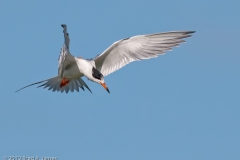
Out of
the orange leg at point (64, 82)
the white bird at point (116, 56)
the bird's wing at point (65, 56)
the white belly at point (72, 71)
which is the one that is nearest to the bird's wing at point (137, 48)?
the white bird at point (116, 56)

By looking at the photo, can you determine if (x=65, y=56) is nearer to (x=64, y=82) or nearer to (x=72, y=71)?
Answer: (x=72, y=71)

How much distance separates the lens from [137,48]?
1390cm

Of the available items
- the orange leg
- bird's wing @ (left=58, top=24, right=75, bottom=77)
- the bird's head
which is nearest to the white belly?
bird's wing @ (left=58, top=24, right=75, bottom=77)

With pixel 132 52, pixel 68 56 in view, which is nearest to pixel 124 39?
pixel 132 52

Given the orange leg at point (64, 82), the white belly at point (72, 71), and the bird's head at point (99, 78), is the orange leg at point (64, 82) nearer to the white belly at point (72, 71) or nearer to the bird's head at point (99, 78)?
the white belly at point (72, 71)

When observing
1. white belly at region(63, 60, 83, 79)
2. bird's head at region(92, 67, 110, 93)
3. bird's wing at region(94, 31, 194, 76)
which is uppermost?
bird's wing at region(94, 31, 194, 76)

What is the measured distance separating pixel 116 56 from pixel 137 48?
59cm

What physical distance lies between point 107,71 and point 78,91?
4.71 ft

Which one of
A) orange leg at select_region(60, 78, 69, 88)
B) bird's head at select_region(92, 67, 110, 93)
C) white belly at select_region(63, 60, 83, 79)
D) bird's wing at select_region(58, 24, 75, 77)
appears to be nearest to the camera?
bird's wing at select_region(58, 24, 75, 77)

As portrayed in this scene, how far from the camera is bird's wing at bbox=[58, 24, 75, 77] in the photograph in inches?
493

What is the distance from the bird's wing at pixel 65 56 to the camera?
41.1 feet

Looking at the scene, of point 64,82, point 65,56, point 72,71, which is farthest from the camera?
point 64,82

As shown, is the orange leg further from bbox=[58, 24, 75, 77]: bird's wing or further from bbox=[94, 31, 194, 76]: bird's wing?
bbox=[94, 31, 194, 76]: bird's wing

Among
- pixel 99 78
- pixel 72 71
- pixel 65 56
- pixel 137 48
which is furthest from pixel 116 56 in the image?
pixel 65 56
